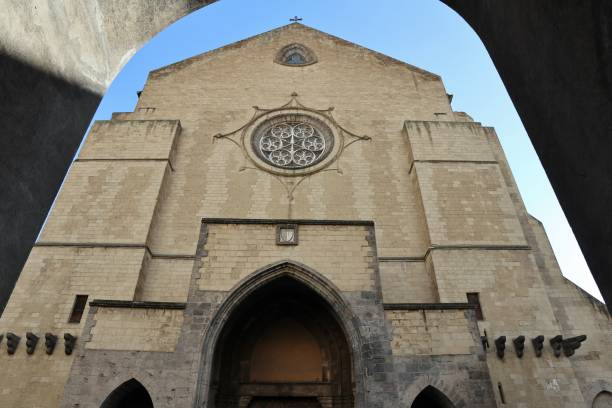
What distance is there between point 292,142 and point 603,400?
912 centimetres

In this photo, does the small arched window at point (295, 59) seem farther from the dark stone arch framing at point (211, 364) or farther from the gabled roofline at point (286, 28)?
the dark stone arch framing at point (211, 364)

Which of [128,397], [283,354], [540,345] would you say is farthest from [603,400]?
Result: [128,397]

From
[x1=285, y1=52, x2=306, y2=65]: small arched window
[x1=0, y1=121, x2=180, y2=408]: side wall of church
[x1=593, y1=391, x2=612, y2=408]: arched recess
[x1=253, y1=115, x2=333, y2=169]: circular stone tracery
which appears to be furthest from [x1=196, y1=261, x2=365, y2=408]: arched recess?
[x1=285, y1=52, x2=306, y2=65]: small arched window

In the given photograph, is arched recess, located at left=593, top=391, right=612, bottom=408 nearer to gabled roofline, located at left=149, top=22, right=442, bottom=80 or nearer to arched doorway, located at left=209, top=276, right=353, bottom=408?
arched doorway, located at left=209, top=276, right=353, bottom=408

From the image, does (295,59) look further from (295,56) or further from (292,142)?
(292,142)

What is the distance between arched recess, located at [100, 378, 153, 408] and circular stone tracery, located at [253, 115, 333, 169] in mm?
6287

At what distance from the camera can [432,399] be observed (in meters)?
6.93

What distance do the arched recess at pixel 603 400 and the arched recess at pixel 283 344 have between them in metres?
4.82

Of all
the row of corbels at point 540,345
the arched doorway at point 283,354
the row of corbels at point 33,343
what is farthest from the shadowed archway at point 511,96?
the row of corbels at point 33,343

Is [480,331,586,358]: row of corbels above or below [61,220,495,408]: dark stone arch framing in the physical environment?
above

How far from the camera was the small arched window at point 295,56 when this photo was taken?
13734 mm

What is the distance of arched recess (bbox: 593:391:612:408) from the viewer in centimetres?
810

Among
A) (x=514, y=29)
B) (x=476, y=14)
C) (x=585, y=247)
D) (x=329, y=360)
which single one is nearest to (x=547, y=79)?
(x=514, y=29)

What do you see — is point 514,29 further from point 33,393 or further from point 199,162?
point 199,162
